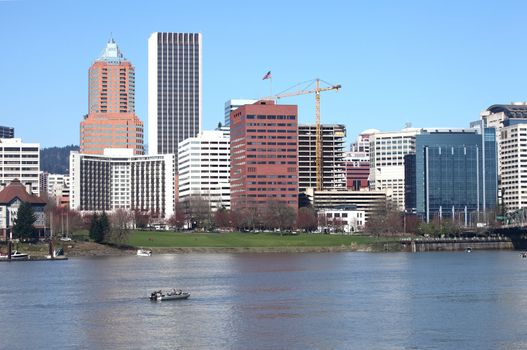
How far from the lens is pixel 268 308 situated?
107 metres

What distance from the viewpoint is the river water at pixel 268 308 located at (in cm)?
8519

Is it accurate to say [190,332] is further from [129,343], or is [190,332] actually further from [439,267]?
[439,267]

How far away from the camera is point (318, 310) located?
10406 cm

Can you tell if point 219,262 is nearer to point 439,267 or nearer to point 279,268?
point 279,268

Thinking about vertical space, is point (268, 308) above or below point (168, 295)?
below

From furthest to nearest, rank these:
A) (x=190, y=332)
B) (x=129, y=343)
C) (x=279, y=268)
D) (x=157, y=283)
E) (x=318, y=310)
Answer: (x=279, y=268), (x=157, y=283), (x=318, y=310), (x=190, y=332), (x=129, y=343)

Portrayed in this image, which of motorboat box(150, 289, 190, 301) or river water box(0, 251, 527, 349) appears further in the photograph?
motorboat box(150, 289, 190, 301)

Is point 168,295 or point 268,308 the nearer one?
point 268,308

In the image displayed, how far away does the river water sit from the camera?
85188 mm

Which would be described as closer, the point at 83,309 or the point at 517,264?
the point at 83,309

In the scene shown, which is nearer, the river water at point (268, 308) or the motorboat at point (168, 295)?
the river water at point (268, 308)

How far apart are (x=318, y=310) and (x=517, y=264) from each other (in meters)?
90.2

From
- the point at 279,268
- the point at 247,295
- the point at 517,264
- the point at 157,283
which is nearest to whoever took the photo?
the point at 247,295

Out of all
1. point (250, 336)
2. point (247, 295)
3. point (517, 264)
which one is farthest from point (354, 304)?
point (517, 264)
